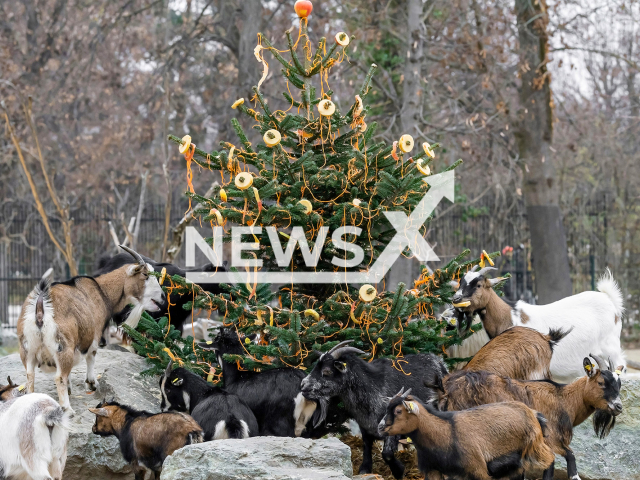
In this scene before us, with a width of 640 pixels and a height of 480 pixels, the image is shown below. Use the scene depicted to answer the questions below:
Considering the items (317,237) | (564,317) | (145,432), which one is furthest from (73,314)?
(564,317)

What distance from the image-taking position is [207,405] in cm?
638

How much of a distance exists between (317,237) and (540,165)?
955 centimetres

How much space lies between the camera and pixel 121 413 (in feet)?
21.2

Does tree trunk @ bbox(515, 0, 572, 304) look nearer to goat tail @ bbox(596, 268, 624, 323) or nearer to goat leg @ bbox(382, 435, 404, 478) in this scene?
goat tail @ bbox(596, 268, 624, 323)

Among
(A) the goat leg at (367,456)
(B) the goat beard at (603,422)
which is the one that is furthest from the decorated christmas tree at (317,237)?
(B) the goat beard at (603,422)

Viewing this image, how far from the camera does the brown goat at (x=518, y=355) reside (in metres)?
6.87

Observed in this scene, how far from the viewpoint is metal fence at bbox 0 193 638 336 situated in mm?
18766

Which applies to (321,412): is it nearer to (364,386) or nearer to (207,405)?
(364,386)

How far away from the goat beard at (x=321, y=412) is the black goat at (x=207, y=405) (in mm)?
543

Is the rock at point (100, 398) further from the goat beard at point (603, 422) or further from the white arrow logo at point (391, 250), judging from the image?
the goat beard at point (603, 422)

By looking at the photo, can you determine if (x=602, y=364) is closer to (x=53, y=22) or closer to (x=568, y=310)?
(x=568, y=310)

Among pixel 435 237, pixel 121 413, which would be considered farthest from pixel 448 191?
pixel 435 237

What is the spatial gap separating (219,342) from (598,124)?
2040 cm

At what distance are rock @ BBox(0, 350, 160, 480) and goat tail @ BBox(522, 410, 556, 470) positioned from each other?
3496mm
